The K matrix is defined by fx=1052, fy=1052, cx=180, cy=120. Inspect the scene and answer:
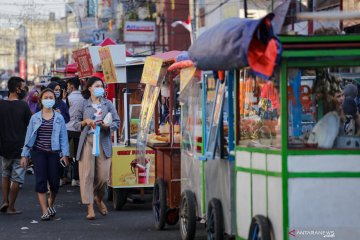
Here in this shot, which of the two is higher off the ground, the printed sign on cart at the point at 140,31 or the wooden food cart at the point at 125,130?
the printed sign on cart at the point at 140,31

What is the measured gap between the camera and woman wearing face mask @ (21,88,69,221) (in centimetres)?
1385

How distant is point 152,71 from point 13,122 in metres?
3.02

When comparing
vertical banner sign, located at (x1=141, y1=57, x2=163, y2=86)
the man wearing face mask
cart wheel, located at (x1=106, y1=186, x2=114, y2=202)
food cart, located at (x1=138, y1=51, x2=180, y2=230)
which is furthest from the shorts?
vertical banner sign, located at (x1=141, y1=57, x2=163, y2=86)

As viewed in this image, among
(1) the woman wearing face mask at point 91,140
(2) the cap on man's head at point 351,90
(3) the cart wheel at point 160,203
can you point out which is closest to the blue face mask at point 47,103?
(1) the woman wearing face mask at point 91,140

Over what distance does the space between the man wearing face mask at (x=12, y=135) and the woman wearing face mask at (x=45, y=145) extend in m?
0.94

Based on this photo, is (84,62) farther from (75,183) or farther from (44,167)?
(44,167)

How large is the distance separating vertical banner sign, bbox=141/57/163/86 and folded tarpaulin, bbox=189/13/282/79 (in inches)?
154

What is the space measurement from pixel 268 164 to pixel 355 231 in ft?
2.88

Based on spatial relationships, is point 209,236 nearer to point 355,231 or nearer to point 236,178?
point 236,178

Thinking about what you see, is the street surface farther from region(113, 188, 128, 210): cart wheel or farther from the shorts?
the shorts

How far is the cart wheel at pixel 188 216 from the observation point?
11027 mm

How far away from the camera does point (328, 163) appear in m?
8.20

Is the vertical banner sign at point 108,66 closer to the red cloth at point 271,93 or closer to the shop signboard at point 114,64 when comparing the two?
the shop signboard at point 114,64

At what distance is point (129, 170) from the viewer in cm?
1548
